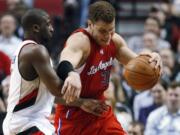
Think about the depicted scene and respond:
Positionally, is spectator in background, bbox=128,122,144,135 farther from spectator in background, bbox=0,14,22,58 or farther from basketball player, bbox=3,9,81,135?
basketball player, bbox=3,9,81,135

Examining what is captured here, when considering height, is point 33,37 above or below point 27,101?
above

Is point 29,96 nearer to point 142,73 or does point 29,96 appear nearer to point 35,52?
point 35,52

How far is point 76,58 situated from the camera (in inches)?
229

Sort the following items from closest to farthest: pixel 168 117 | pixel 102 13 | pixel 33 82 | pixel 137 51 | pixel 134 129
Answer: pixel 33 82 → pixel 102 13 → pixel 134 129 → pixel 168 117 → pixel 137 51

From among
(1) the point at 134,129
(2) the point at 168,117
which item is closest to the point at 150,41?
(2) the point at 168,117

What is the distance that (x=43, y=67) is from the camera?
17.0 feet

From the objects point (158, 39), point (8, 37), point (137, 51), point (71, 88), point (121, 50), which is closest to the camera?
point (71, 88)

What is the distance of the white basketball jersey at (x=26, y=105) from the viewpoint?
17.5 ft

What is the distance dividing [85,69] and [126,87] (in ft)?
12.9

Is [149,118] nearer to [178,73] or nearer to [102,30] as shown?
[178,73]

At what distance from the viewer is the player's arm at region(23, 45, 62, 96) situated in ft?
17.0

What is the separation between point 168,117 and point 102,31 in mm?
3135

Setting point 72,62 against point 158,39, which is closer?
point 72,62

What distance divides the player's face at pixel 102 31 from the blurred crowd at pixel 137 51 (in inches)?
Answer: 55.7
